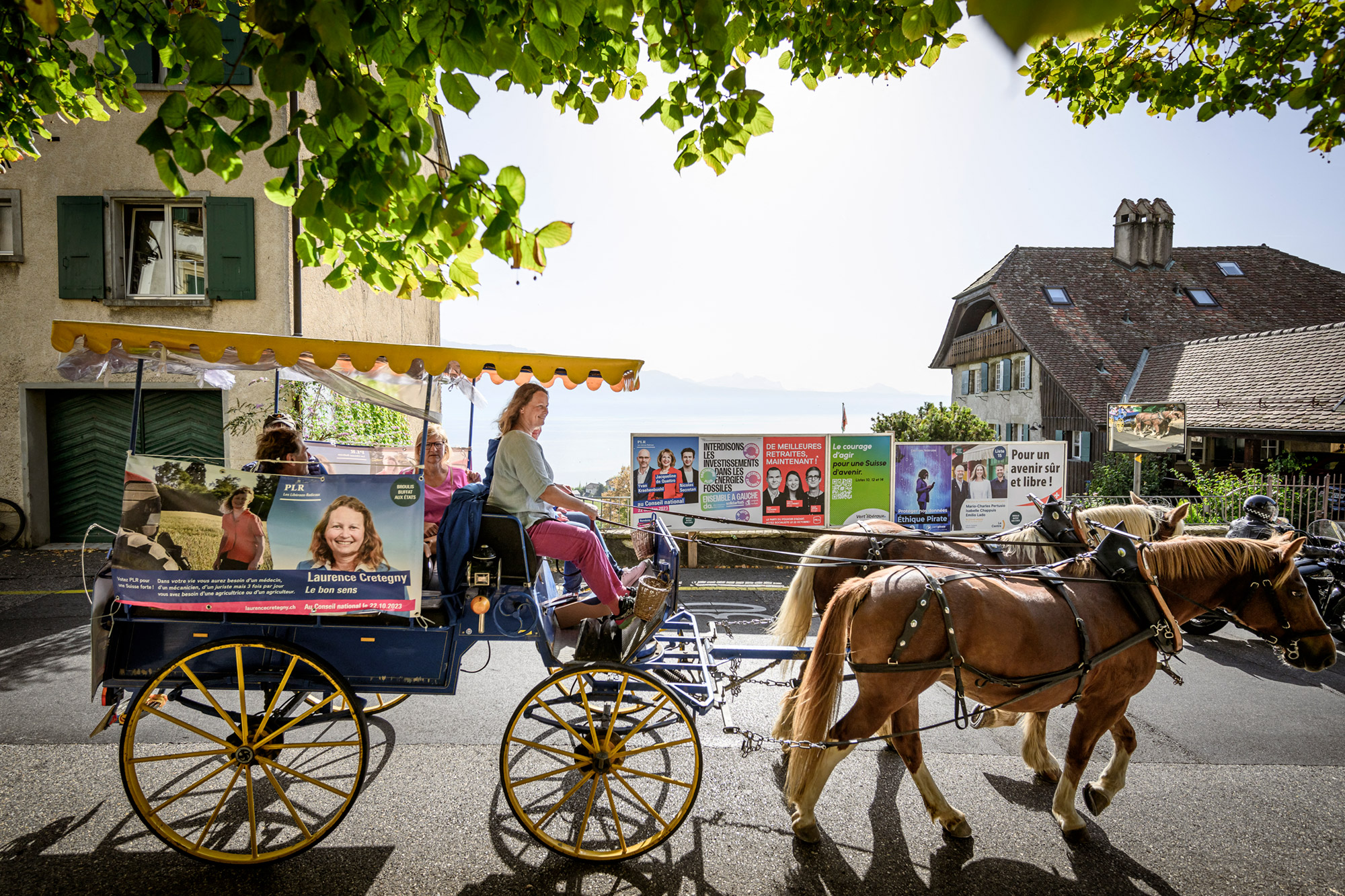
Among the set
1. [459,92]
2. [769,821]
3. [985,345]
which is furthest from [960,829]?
[985,345]

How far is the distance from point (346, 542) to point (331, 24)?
2029 mm

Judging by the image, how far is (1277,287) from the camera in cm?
2484

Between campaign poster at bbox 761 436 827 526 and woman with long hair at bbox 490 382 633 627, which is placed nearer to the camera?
woman with long hair at bbox 490 382 633 627

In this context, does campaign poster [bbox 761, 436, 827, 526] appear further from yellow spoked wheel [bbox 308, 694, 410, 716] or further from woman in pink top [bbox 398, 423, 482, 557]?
yellow spoked wheel [bbox 308, 694, 410, 716]

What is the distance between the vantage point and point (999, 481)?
9570mm

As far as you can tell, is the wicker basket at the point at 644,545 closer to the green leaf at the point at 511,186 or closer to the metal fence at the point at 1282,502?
the green leaf at the point at 511,186

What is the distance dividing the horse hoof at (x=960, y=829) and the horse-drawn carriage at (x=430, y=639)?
0.01 metres

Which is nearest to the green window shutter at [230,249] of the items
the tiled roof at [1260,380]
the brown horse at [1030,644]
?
the brown horse at [1030,644]

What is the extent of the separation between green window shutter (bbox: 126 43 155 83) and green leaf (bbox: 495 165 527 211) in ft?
34.9

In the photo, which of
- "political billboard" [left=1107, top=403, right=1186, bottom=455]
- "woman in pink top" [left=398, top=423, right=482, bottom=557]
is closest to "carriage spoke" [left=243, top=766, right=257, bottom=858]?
"woman in pink top" [left=398, top=423, right=482, bottom=557]

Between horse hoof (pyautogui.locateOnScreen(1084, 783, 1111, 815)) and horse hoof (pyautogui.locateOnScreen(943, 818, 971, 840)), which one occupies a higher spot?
horse hoof (pyautogui.locateOnScreen(1084, 783, 1111, 815))

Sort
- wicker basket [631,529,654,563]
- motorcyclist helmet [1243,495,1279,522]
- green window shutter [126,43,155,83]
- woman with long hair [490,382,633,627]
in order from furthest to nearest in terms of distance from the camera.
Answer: green window shutter [126,43,155,83] → motorcyclist helmet [1243,495,1279,522] → wicker basket [631,529,654,563] → woman with long hair [490,382,633,627]

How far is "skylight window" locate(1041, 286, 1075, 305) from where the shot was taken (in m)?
24.2

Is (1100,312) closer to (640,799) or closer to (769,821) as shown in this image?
(769,821)
